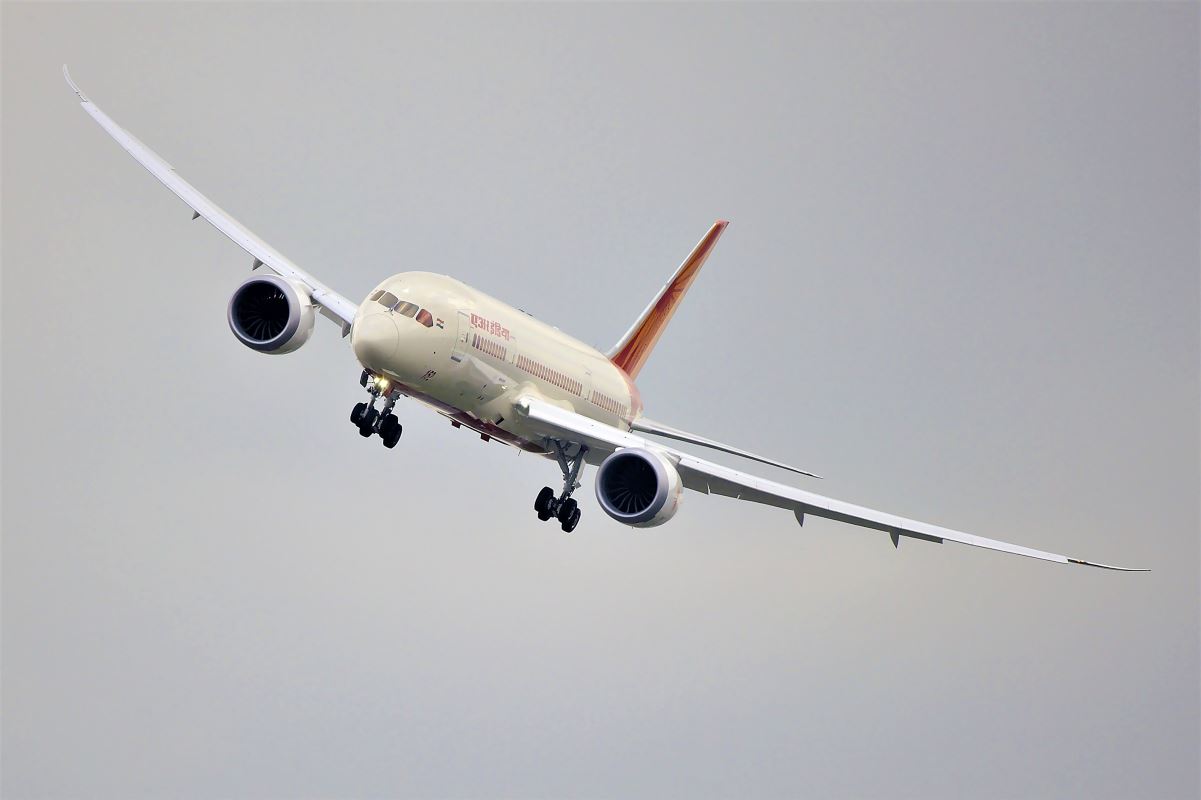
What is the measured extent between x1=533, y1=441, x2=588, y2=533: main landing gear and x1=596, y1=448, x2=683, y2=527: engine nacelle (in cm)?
A: 552

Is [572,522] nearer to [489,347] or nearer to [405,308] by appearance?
[489,347]

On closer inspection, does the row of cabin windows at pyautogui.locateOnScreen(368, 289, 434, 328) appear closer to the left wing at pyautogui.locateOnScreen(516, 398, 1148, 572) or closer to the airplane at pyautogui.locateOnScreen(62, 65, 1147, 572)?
the airplane at pyautogui.locateOnScreen(62, 65, 1147, 572)

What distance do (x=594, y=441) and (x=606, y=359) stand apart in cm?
901

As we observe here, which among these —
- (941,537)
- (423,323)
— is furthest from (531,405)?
(941,537)

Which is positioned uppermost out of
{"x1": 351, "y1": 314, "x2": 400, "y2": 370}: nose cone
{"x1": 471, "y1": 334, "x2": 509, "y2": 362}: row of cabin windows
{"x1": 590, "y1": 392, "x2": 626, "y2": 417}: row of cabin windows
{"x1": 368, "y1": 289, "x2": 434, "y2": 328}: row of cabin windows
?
{"x1": 590, "y1": 392, "x2": 626, "y2": 417}: row of cabin windows

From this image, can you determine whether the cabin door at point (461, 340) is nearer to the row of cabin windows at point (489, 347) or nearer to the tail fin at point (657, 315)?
the row of cabin windows at point (489, 347)

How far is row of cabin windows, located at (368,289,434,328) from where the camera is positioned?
1777 inches

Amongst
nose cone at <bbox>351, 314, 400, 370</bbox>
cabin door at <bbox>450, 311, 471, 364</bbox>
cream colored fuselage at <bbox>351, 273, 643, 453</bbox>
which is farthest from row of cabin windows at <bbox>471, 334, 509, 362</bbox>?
nose cone at <bbox>351, 314, 400, 370</bbox>

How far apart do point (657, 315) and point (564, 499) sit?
13.9 meters

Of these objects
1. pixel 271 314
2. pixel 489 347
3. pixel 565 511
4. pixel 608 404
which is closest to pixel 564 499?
pixel 565 511

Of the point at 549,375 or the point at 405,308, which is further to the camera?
the point at 549,375

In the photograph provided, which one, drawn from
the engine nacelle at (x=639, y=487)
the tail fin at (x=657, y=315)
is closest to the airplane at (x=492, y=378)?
the engine nacelle at (x=639, y=487)

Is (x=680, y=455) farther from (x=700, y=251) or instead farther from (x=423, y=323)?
(x=700, y=251)

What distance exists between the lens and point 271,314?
49125 mm
